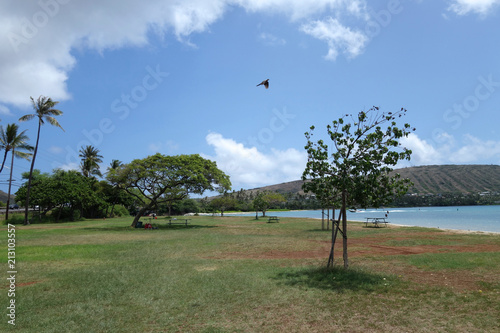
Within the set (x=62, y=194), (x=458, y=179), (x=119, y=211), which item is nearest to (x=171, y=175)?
(x=62, y=194)

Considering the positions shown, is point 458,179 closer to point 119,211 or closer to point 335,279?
point 119,211

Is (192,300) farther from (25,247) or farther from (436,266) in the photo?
(25,247)

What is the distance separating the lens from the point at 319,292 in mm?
7508

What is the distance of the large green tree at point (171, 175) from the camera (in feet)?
99.0

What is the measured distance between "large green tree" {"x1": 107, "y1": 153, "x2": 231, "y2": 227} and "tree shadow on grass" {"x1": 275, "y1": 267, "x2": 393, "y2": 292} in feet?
69.6

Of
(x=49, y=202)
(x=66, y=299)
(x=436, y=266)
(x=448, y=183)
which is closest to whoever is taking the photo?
(x=66, y=299)

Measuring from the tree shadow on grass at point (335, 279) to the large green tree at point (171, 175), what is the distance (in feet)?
69.6

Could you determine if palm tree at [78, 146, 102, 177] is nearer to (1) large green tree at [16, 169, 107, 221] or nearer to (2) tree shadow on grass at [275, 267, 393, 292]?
(1) large green tree at [16, 169, 107, 221]

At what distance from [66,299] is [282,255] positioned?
26.9 ft

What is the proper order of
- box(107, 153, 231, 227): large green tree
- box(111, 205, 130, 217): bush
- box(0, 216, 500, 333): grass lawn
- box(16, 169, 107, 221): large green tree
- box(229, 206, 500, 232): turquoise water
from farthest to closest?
box(111, 205, 130, 217): bush, box(16, 169, 107, 221): large green tree, box(229, 206, 500, 232): turquoise water, box(107, 153, 231, 227): large green tree, box(0, 216, 500, 333): grass lawn

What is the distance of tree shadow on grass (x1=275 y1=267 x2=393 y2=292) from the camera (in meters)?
7.89

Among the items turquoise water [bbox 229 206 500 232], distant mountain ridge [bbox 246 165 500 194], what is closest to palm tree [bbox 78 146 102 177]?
turquoise water [bbox 229 206 500 232]

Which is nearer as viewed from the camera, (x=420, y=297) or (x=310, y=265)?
(x=420, y=297)

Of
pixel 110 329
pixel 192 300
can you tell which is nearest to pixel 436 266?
pixel 192 300
